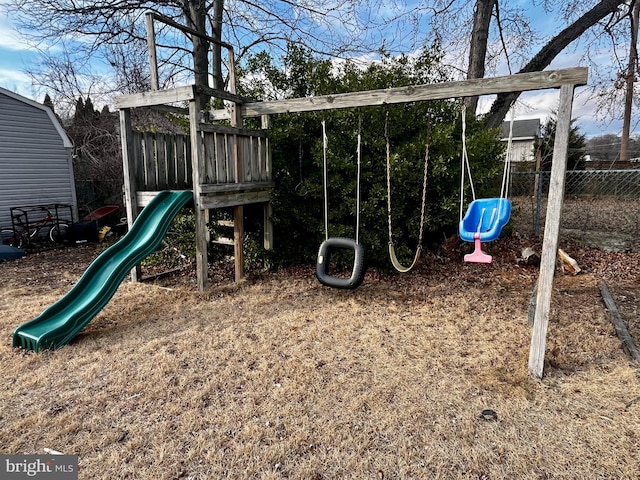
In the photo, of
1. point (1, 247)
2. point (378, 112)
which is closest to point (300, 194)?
point (378, 112)

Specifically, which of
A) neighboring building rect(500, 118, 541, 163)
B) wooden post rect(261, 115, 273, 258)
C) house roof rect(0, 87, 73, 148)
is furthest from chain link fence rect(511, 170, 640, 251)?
neighboring building rect(500, 118, 541, 163)

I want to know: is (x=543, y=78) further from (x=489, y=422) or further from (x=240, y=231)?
(x=240, y=231)

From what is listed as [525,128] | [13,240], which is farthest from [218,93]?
[525,128]

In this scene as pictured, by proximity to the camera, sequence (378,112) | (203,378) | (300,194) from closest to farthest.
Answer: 1. (203,378)
2. (378,112)
3. (300,194)

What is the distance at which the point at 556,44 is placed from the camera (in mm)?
7363

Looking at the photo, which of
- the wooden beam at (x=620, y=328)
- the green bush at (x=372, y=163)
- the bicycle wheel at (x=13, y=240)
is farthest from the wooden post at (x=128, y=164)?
the wooden beam at (x=620, y=328)

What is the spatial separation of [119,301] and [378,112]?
13.0 feet

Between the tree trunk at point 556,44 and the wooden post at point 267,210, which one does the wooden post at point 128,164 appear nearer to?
the wooden post at point 267,210

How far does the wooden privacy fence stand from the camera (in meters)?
4.65

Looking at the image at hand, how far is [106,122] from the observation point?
1284cm

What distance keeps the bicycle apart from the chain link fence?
9.29m

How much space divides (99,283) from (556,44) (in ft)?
28.4

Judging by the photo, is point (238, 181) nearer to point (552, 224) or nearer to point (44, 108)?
point (552, 224)

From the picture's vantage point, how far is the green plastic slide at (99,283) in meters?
3.30
